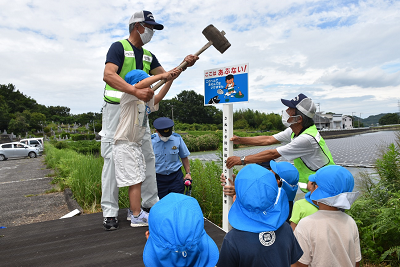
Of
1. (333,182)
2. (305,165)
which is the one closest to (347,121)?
(305,165)

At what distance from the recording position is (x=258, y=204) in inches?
54.7

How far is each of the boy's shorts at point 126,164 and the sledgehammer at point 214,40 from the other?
722mm

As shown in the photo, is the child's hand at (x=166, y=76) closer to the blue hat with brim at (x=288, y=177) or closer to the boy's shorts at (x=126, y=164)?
the boy's shorts at (x=126, y=164)

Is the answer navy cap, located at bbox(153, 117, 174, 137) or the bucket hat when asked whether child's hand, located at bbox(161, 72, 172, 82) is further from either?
the bucket hat

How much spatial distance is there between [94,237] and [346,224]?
2373 mm

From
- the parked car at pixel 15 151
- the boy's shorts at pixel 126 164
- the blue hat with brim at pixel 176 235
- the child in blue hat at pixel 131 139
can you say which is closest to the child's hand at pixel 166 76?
the child in blue hat at pixel 131 139

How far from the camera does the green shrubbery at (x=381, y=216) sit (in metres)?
2.98

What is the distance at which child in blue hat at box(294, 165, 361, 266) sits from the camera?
177 centimetres

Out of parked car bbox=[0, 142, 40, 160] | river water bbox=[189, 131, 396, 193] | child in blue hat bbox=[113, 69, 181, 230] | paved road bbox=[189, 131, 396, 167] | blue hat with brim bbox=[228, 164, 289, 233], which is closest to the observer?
blue hat with brim bbox=[228, 164, 289, 233]

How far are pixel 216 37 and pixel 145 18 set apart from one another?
0.80 m

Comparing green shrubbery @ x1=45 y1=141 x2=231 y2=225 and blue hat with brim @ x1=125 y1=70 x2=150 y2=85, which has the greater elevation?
blue hat with brim @ x1=125 y1=70 x2=150 y2=85

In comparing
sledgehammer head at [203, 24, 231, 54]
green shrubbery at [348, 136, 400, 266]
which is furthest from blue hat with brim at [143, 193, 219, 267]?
green shrubbery at [348, 136, 400, 266]

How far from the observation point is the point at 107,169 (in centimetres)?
300

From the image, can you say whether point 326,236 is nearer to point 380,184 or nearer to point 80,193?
point 380,184
